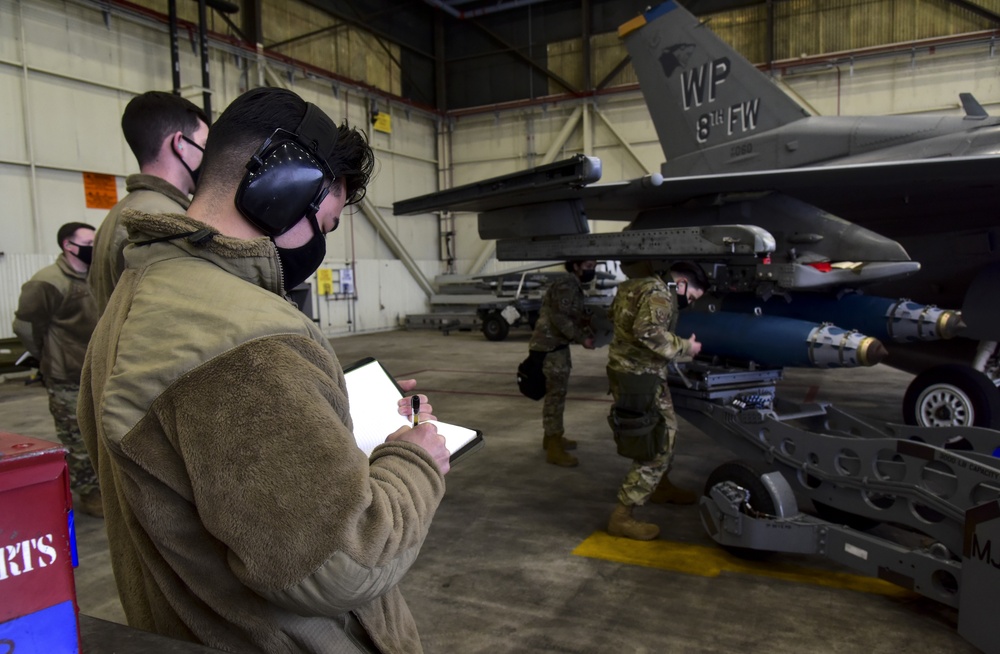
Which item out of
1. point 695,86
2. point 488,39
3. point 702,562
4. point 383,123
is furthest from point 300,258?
point 488,39

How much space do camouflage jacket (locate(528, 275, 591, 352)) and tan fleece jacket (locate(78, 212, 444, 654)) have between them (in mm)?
4658

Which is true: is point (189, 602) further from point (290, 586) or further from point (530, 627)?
point (530, 627)

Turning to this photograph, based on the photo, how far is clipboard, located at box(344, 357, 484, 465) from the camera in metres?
1.53

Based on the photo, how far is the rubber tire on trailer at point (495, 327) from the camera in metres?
14.8

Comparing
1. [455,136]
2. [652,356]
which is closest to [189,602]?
[652,356]

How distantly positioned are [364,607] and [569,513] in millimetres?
3586

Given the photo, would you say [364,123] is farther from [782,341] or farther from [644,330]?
[644,330]

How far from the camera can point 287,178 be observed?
1137 millimetres

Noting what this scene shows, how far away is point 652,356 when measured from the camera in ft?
13.3

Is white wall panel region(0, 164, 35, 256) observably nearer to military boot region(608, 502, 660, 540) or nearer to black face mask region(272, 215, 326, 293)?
military boot region(608, 502, 660, 540)

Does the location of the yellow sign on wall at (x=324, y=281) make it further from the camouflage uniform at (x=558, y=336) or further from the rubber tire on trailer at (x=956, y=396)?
the rubber tire on trailer at (x=956, y=396)

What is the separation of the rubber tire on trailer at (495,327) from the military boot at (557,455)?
352 inches

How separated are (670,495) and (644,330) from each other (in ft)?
4.74

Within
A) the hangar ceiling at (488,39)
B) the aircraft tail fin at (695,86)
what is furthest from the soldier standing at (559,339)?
the hangar ceiling at (488,39)
